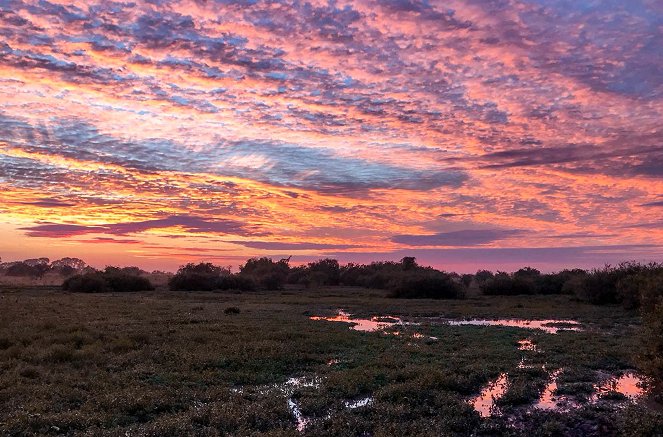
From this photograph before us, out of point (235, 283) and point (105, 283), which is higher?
point (105, 283)

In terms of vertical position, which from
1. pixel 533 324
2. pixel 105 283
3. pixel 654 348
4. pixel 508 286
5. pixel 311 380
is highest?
pixel 654 348

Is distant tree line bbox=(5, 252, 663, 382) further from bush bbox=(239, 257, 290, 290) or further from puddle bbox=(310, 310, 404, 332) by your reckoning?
puddle bbox=(310, 310, 404, 332)

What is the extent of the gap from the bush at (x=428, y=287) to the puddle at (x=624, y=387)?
46.0 meters

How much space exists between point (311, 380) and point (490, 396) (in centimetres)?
568

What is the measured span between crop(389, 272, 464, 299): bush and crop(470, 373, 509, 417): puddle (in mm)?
47173

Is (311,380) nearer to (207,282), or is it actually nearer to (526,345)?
(526,345)

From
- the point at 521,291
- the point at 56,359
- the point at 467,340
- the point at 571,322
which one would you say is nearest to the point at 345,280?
the point at 521,291

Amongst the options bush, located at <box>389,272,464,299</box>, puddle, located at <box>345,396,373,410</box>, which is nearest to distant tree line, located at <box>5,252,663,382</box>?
bush, located at <box>389,272,464,299</box>

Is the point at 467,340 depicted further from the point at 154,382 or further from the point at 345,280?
the point at 345,280

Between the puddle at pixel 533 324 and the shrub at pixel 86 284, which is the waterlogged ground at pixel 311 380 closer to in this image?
the puddle at pixel 533 324

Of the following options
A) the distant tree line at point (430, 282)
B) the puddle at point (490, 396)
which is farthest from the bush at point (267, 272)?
the puddle at point (490, 396)

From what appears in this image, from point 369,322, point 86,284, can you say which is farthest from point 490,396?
point 86,284

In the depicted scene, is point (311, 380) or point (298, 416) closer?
point (298, 416)

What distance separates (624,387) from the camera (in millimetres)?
16359
